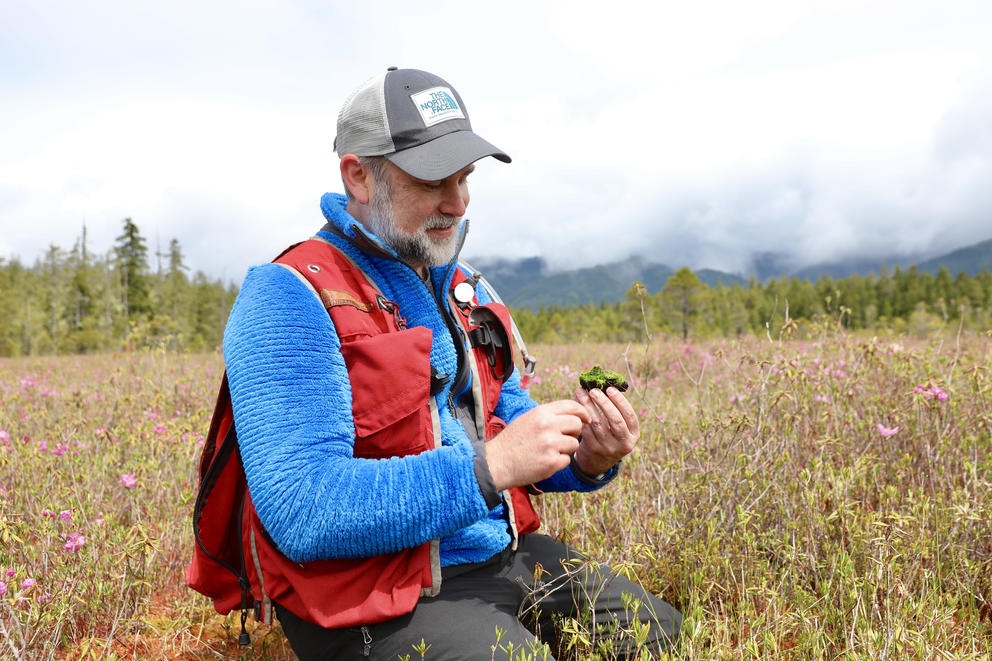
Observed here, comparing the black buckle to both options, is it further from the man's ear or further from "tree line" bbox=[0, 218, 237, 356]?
"tree line" bbox=[0, 218, 237, 356]

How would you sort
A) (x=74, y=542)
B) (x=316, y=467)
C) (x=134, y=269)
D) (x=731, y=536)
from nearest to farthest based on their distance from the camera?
(x=316, y=467) → (x=74, y=542) → (x=731, y=536) → (x=134, y=269)

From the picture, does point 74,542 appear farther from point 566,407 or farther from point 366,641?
point 566,407

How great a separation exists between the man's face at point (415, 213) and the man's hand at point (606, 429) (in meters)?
0.67

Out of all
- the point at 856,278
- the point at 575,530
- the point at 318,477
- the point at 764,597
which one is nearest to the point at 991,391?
the point at 764,597

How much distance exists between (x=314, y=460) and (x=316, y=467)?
0.02 metres

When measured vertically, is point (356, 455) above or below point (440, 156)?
below

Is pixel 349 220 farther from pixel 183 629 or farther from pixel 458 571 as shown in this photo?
pixel 183 629

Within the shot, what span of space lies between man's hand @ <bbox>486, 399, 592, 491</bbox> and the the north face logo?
3.20 ft

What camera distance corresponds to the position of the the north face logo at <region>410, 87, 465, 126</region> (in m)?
1.79

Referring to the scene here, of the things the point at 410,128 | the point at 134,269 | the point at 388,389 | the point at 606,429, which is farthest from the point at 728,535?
the point at 134,269

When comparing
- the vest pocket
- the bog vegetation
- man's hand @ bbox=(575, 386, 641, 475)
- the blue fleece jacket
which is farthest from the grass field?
the vest pocket

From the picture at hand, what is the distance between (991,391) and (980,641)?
1.91 meters

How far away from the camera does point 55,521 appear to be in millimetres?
2725

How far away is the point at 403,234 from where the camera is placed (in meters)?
1.81
